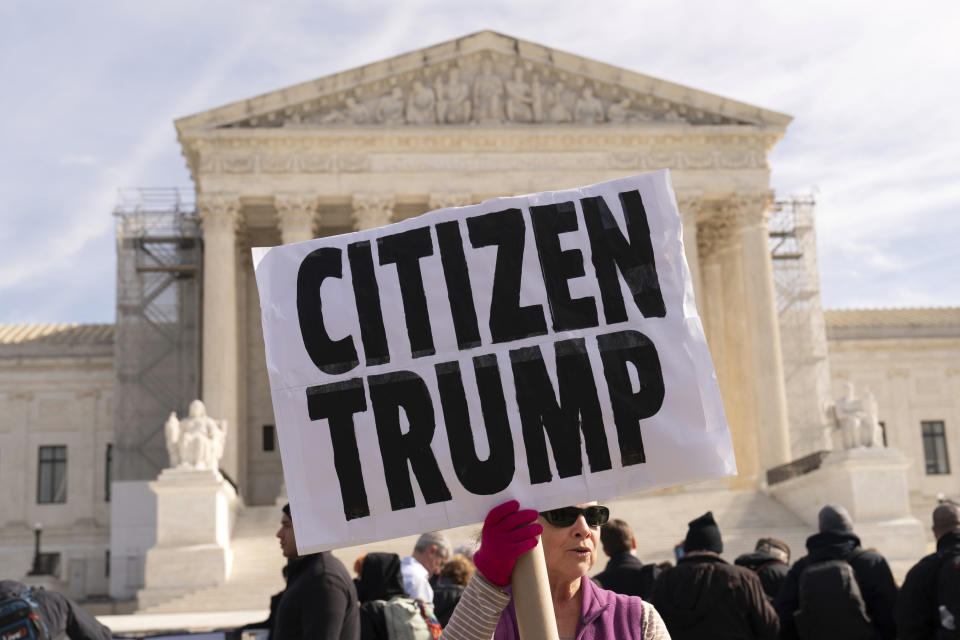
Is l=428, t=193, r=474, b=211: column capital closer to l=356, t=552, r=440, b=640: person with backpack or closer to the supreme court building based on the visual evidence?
the supreme court building

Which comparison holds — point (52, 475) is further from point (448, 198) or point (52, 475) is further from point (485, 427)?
point (485, 427)

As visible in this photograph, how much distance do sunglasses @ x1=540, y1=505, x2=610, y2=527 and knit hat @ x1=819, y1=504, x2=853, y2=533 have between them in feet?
16.8

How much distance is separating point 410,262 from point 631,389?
101 cm

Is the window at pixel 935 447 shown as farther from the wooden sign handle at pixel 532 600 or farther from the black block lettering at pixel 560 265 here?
the wooden sign handle at pixel 532 600

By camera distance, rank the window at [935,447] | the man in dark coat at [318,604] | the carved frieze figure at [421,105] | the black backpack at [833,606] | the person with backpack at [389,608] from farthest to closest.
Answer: the window at [935,447] < the carved frieze figure at [421,105] < the black backpack at [833,606] < the person with backpack at [389,608] < the man in dark coat at [318,604]

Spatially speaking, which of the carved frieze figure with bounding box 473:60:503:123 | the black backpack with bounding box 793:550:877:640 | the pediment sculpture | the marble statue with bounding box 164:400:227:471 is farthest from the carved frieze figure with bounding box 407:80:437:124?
the black backpack with bounding box 793:550:877:640

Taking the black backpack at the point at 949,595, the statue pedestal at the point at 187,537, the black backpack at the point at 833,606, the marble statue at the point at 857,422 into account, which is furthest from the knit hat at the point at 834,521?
the marble statue at the point at 857,422


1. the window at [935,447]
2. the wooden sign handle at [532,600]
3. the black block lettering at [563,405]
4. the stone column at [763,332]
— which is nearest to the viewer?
the wooden sign handle at [532,600]

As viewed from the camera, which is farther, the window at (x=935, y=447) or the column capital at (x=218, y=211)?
the window at (x=935, y=447)

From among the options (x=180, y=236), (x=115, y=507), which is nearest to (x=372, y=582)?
(x=115, y=507)

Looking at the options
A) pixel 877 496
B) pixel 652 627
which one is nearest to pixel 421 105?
pixel 877 496

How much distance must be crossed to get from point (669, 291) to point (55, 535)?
157 feet

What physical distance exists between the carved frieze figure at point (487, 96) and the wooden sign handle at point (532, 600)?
130 ft

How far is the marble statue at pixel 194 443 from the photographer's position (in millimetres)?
32875
